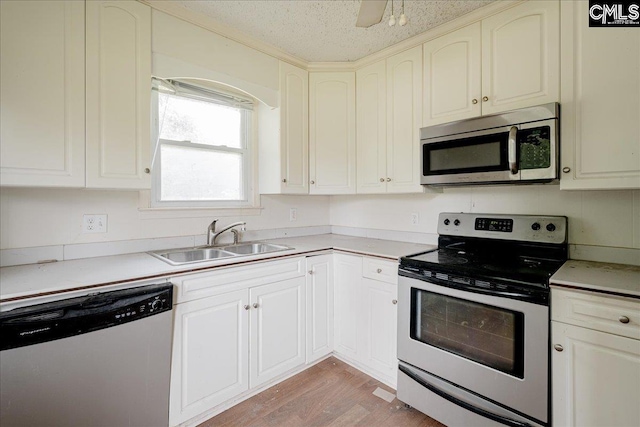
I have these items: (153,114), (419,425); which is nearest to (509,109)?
(419,425)

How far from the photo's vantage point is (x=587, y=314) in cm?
124

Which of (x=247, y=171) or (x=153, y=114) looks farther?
(x=247, y=171)

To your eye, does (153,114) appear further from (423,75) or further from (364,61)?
(423,75)

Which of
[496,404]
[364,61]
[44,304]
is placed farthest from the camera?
[364,61]

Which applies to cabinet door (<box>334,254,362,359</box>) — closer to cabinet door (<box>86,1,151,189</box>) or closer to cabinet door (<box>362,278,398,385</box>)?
cabinet door (<box>362,278,398,385</box>)

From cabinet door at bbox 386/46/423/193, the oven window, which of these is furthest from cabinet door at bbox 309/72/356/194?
the oven window

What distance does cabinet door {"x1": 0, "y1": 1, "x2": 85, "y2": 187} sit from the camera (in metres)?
1.32

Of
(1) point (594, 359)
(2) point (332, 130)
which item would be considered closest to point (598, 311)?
(1) point (594, 359)

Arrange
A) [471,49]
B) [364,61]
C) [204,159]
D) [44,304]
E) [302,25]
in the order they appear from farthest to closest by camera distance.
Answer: [364,61] → [204,159] → [302,25] → [471,49] → [44,304]

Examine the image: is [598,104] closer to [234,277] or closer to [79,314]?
[234,277]

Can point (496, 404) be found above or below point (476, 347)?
below

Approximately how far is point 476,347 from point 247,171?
210cm

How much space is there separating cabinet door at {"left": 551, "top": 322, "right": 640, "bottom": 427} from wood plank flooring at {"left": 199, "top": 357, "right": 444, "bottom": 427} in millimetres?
699

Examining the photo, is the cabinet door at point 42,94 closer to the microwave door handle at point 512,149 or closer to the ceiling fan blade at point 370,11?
the ceiling fan blade at point 370,11
